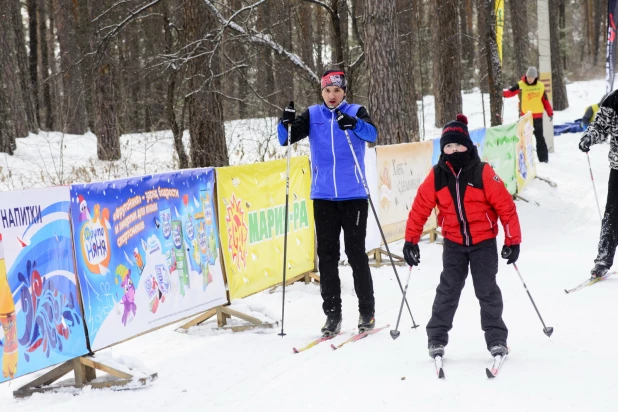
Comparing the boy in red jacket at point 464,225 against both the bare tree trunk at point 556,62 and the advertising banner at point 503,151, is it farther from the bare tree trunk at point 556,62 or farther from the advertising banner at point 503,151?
the bare tree trunk at point 556,62

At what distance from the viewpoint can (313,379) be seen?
4816 mm

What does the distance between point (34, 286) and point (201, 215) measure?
1.96 meters

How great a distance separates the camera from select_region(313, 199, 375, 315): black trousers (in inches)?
231

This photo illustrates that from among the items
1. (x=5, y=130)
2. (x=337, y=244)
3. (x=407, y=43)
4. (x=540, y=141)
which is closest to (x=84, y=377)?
(x=337, y=244)

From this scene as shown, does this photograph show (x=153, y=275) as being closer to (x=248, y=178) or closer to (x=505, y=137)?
(x=248, y=178)

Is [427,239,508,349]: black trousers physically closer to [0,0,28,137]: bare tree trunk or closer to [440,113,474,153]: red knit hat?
[440,113,474,153]: red knit hat

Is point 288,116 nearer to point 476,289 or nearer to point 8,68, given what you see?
point 476,289

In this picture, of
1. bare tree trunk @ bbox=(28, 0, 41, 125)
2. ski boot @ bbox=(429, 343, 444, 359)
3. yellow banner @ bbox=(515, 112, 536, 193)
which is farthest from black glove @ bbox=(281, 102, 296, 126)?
bare tree trunk @ bbox=(28, 0, 41, 125)

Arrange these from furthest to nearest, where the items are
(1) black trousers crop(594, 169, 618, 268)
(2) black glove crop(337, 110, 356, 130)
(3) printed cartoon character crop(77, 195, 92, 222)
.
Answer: (1) black trousers crop(594, 169, 618, 268) → (2) black glove crop(337, 110, 356, 130) → (3) printed cartoon character crop(77, 195, 92, 222)

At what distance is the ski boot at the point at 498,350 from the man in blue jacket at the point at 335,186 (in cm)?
135

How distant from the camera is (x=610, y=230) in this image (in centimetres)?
754

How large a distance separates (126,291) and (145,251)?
378mm

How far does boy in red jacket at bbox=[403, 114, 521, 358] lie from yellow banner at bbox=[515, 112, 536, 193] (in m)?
9.81

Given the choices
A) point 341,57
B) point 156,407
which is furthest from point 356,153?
point 341,57
